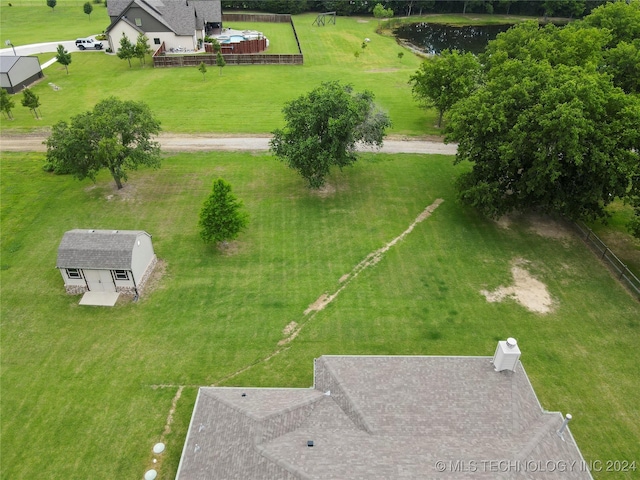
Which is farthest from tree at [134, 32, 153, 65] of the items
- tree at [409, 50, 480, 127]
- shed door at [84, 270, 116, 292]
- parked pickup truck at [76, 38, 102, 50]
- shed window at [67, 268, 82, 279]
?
shed door at [84, 270, 116, 292]

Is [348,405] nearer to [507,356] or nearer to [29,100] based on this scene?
[507,356]

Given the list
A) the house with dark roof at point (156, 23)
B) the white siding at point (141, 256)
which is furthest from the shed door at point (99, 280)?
the house with dark roof at point (156, 23)

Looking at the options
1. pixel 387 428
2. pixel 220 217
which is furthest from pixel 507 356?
pixel 220 217

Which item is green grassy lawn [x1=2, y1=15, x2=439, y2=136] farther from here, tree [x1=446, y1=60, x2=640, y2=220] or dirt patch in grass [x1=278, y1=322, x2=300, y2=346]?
dirt patch in grass [x1=278, y1=322, x2=300, y2=346]

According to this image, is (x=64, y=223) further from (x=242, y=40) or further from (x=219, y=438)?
(x=242, y=40)

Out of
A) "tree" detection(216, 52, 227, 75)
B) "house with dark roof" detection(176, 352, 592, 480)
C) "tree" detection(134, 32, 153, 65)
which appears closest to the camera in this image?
"house with dark roof" detection(176, 352, 592, 480)

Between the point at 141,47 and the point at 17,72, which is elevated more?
the point at 141,47

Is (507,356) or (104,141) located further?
(104,141)

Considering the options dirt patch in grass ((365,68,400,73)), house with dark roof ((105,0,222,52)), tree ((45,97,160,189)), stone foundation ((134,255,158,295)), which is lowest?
stone foundation ((134,255,158,295))
